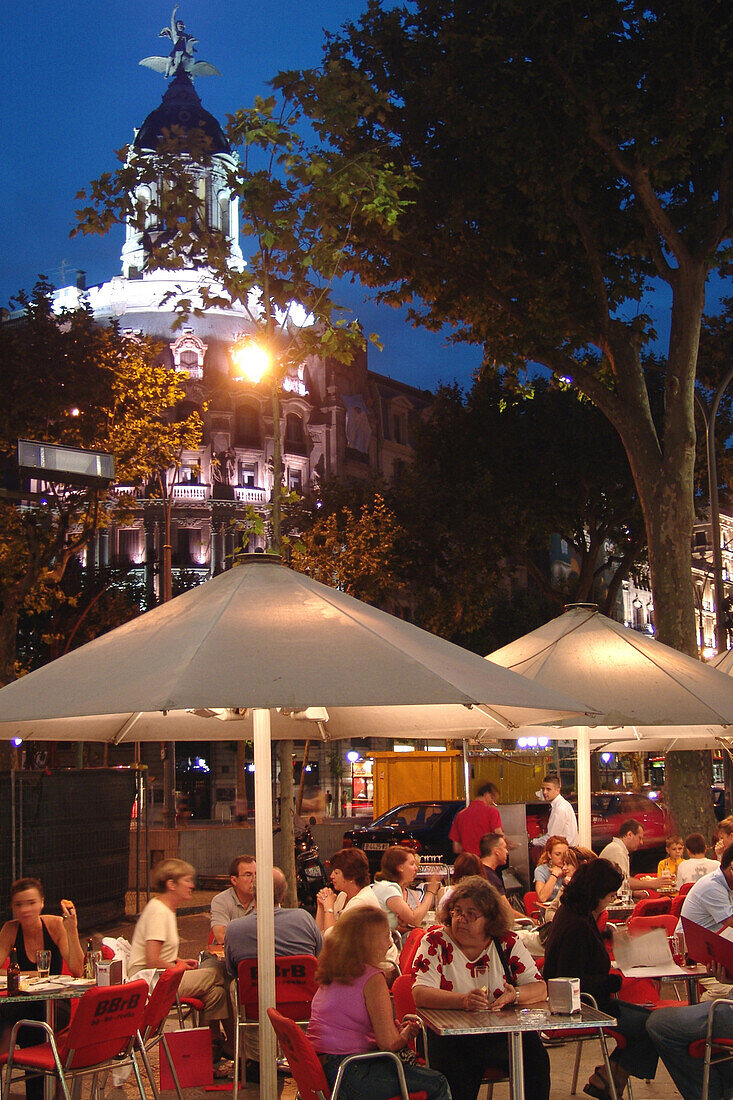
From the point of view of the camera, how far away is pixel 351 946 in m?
5.35

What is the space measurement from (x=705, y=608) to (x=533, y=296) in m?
77.3

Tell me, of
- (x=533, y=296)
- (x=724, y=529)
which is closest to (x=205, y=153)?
(x=533, y=296)

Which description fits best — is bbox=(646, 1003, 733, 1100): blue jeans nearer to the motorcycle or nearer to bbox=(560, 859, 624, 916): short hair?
bbox=(560, 859, 624, 916): short hair

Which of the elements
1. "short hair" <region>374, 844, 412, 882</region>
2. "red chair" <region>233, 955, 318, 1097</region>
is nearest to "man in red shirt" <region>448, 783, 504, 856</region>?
"short hair" <region>374, 844, 412, 882</region>

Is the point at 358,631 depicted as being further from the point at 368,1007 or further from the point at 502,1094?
the point at 502,1094

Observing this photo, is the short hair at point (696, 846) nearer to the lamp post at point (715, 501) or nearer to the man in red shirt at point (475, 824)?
the man in red shirt at point (475, 824)

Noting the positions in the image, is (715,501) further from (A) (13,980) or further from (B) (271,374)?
(A) (13,980)

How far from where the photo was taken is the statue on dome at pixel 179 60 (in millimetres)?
79625

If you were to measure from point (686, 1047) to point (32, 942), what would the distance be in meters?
3.84

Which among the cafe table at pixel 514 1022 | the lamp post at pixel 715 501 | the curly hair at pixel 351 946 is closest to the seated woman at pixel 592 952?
the cafe table at pixel 514 1022

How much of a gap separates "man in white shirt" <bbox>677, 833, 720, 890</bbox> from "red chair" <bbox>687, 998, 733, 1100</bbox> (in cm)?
494

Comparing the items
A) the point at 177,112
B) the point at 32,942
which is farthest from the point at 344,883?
the point at 177,112

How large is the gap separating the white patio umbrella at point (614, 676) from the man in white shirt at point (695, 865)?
1396 mm

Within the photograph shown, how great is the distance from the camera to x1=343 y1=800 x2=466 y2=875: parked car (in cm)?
2025
